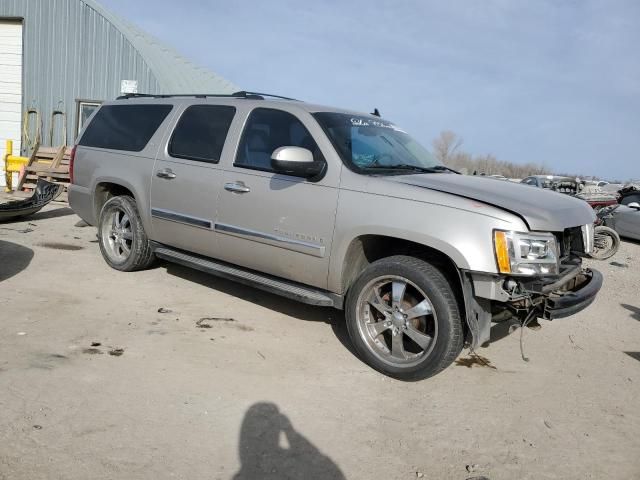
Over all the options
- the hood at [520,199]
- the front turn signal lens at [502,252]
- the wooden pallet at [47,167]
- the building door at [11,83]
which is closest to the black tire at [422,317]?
the front turn signal lens at [502,252]

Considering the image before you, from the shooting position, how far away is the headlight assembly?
133 inches

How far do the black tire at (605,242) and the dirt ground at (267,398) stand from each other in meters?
5.40

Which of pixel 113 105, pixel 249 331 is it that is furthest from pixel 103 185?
pixel 249 331

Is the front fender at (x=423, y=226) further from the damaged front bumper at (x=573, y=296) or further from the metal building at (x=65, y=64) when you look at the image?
the metal building at (x=65, y=64)

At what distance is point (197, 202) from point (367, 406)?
258 cm

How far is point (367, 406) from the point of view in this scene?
3506 mm

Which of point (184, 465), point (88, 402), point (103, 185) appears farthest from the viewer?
point (103, 185)

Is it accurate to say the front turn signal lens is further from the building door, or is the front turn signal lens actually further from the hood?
the building door

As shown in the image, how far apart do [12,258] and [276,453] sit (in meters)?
5.04

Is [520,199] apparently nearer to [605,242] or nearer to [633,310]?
[633,310]

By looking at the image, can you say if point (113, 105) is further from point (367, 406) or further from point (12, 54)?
point (12, 54)

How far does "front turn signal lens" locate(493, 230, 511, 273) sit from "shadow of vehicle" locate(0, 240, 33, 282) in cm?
491

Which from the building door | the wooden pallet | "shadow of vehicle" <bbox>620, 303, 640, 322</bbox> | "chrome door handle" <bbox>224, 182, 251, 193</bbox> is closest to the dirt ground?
"shadow of vehicle" <bbox>620, 303, 640, 322</bbox>

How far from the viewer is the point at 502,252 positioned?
11.1 ft
